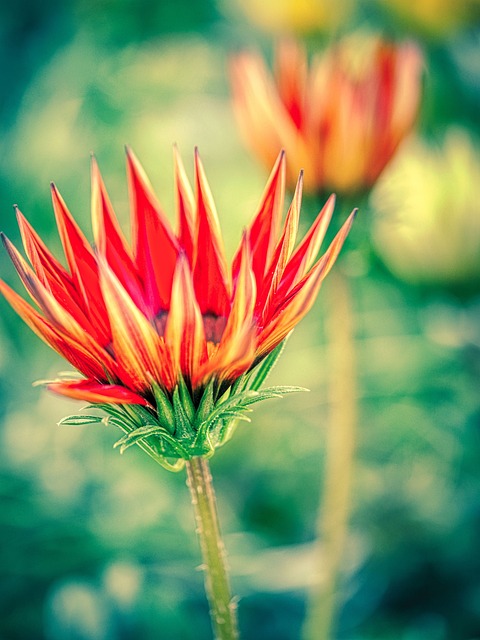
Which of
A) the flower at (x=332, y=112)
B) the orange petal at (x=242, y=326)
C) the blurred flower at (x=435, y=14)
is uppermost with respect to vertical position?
the blurred flower at (x=435, y=14)

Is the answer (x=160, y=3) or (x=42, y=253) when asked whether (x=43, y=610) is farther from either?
(x=160, y=3)

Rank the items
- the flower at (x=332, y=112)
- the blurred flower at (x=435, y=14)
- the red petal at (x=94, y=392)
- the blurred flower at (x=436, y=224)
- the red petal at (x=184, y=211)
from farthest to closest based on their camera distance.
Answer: the blurred flower at (x=435, y=14) < the blurred flower at (x=436, y=224) < the flower at (x=332, y=112) < the red petal at (x=184, y=211) < the red petal at (x=94, y=392)

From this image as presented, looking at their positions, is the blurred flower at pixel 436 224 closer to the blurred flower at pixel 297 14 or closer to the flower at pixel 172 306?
the blurred flower at pixel 297 14

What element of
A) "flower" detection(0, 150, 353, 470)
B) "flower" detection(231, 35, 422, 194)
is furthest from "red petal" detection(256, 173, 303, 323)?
"flower" detection(231, 35, 422, 194)

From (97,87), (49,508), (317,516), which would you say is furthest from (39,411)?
(97,87)

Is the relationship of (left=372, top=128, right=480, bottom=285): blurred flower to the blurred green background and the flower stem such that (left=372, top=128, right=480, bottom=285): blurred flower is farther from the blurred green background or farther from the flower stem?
the flower stem

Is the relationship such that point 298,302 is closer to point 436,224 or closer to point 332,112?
point 332,112

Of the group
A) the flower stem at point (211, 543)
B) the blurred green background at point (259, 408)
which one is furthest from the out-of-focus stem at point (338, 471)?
the flower stem at point (211, 543)
